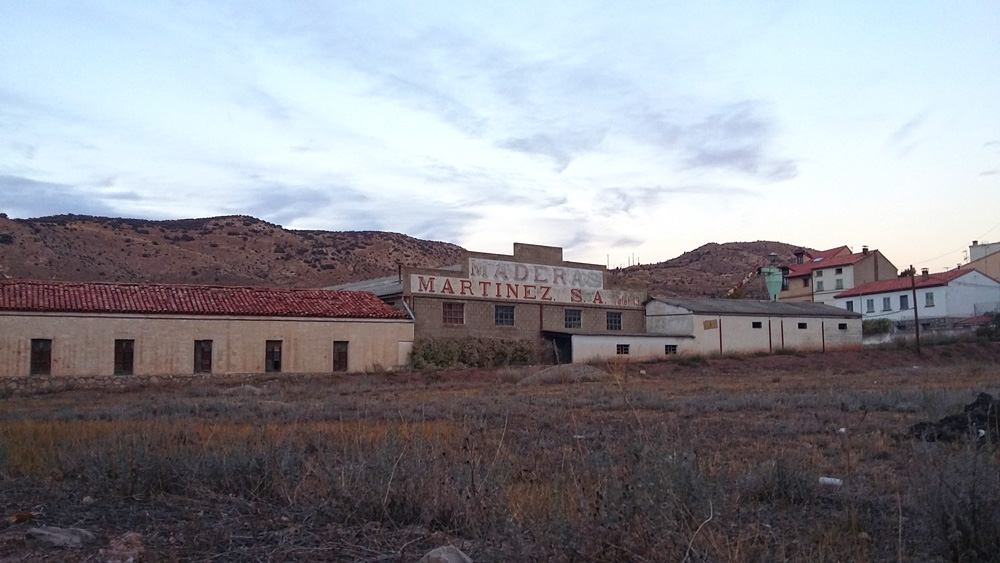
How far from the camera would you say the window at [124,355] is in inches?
1280

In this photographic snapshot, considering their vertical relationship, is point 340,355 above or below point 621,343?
below

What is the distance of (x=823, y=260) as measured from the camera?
82312 millimetres

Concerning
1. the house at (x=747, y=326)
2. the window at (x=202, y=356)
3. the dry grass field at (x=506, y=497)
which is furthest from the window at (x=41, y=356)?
the house at (x=747, y=326)

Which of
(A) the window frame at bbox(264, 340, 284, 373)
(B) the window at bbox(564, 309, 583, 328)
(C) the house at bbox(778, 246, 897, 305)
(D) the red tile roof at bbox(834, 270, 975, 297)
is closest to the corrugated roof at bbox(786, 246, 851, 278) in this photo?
(C) the house at bbox(778, 246, 897, 305)

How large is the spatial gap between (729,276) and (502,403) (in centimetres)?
9335

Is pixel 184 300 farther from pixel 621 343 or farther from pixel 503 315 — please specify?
pixel 621 343

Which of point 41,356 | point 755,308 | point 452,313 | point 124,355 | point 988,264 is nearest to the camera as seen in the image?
point 41,356

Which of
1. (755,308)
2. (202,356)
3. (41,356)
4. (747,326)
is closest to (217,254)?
(202,356)

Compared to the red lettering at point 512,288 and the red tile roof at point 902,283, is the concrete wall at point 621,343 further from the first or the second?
the red tile roof at point 902,283

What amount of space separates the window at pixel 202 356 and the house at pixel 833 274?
2198 inches

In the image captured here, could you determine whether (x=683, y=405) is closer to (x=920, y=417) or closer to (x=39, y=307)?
(x=920, y=417)

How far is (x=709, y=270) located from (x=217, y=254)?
64.9 meters

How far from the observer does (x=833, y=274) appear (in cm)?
7856

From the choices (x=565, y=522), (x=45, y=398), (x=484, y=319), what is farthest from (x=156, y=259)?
(x=565, y=522)
